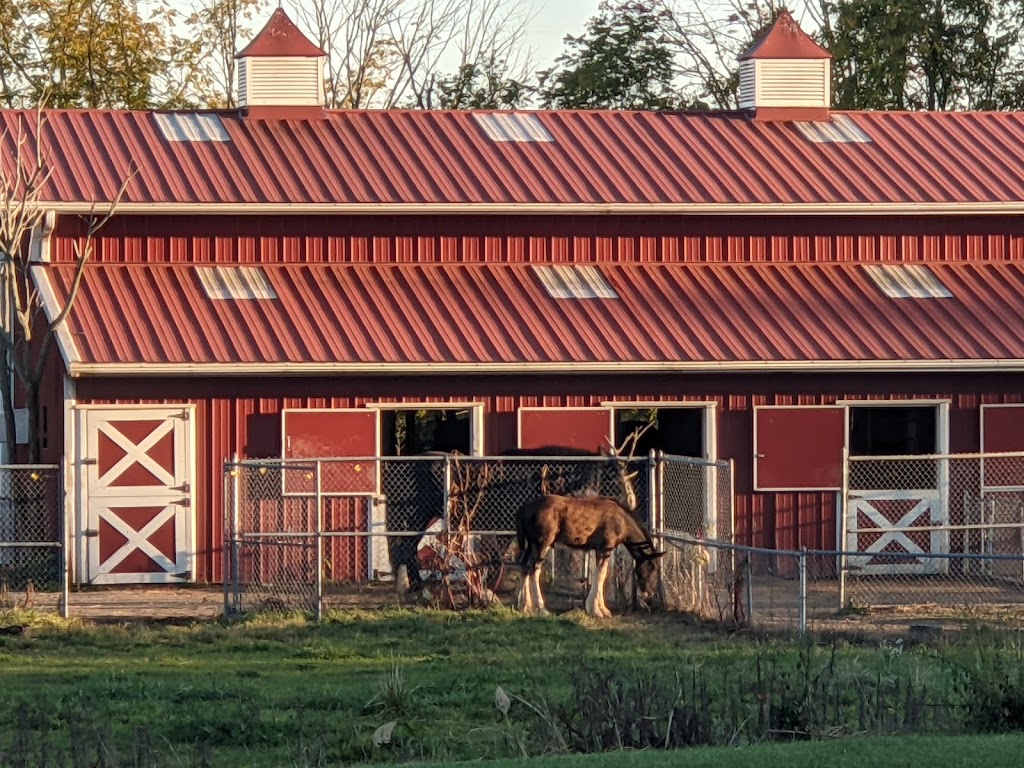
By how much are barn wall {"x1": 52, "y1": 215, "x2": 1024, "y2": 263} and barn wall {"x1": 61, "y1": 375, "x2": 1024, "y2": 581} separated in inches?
120

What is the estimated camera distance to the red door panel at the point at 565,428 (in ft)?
76.1

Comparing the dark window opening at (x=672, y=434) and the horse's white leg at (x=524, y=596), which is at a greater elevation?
the dark window opening at (x=672, y=434)

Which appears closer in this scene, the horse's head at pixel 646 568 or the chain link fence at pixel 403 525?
the horse's head at pixel 646 568

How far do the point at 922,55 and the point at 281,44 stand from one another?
72.7 feet

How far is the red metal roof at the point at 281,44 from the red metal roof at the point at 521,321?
17.7 feet

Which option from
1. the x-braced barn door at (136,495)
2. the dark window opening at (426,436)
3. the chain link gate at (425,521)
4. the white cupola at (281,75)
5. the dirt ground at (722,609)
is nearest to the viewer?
the dirt ground at (722,609)

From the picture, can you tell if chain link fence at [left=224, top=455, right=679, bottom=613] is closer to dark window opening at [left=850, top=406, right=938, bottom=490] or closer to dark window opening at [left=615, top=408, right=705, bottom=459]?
dark window opening at [left=850, top=406, right=938, bottom=490]

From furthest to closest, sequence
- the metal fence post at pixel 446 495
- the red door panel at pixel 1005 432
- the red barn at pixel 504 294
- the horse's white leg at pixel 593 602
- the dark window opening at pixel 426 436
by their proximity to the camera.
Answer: the dark window opening at pixel 426 436
the red door panel at pixel 1005 432
the red barn at pixel 504 294
the metal fence post at pixel 446 495
the horse's white leg at pixel 593 602

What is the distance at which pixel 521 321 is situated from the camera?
2395 cm

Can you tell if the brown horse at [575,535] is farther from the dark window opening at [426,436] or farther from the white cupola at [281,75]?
the white cupola at [281,75]

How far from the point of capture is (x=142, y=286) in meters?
24.2

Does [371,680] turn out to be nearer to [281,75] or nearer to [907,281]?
[907,281]

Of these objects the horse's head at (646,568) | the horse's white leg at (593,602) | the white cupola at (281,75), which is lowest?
the horse's white leg at (593,602)

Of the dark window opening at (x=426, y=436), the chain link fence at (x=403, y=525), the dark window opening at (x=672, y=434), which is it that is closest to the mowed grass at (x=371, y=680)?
the chain link fence at (x=403, y=525)
